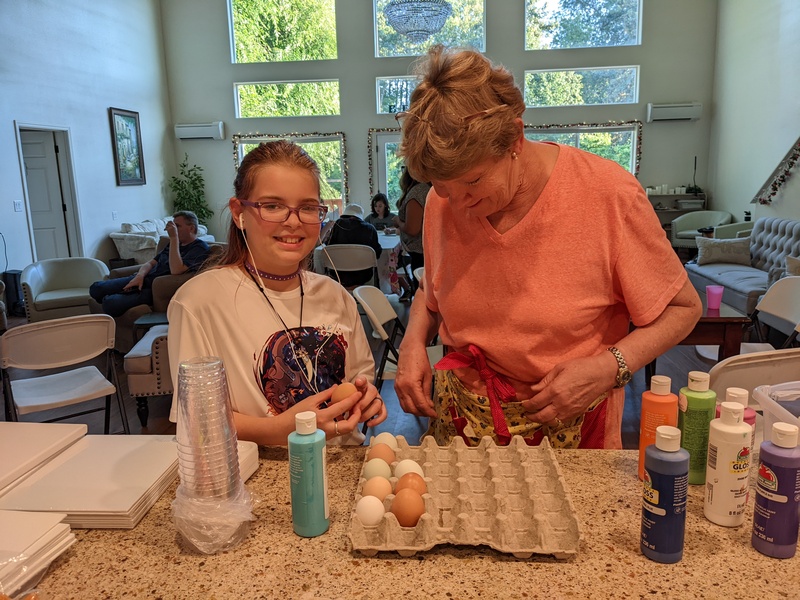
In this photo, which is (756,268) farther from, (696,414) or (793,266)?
(696,414)

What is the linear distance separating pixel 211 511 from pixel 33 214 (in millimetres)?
8203

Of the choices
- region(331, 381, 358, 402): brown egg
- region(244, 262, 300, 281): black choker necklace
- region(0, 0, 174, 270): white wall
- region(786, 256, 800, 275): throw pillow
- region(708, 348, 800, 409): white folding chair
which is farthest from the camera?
region(0, 0, 174, 270): white wall

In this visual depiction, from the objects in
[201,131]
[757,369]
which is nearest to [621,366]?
[757,369]

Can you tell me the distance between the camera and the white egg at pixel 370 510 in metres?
0.88

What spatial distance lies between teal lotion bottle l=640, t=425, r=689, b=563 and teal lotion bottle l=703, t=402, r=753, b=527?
3.8 inches

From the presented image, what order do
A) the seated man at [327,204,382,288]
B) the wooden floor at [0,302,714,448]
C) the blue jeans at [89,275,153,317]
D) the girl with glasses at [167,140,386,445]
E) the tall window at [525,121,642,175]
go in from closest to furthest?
the girl with glasses at [167,140,386,445]
the wooden floor at [0,302,714,448]
the blue jeans at [89,275,153,317]
the seated man at [327,204,382,288]
the tall window at [525,121,642,175]

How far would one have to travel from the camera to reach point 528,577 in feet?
2.61

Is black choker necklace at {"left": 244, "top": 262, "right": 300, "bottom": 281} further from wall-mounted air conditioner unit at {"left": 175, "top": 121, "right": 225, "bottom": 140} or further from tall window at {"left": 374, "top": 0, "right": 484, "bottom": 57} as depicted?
wall-mounted air conditioner unit at {"left": 175, "top": 121, "right": 225, "bottom": 140}

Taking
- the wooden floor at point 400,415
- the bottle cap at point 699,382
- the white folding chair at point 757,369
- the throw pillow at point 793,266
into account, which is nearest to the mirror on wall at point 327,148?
the wooden floor at point 400,415

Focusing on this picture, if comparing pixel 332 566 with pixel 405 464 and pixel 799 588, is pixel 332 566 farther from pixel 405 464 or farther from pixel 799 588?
pixel 799 588

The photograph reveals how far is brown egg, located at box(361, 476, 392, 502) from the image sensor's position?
93 cm

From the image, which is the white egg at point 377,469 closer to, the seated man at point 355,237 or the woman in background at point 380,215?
the seated man at point 355,237

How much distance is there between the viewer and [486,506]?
0.94 metres

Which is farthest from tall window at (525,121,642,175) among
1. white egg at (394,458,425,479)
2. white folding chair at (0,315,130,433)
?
white egg at (394,458,425,479)
